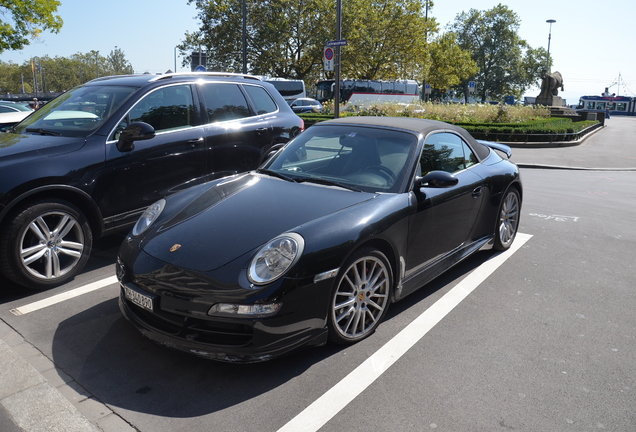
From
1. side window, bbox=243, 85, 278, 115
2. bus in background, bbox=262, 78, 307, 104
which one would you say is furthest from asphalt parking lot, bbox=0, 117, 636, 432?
bus in background, bbox=262, 78, 307, 104

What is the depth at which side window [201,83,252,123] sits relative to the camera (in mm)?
6255

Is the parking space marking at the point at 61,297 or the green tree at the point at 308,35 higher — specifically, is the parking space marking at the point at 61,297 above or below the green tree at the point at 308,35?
below

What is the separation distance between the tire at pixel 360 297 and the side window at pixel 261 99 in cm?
366

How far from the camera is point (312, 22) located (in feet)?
132

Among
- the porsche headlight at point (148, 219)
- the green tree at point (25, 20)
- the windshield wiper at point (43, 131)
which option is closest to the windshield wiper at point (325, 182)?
the porsche headlight at point (148, 219)

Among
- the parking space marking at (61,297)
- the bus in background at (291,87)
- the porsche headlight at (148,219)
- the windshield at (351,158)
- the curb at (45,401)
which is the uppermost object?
the bus in background at (291,87)

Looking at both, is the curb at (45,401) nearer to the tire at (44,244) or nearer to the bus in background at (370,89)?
the tire at (44,244)

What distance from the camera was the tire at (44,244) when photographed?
4.40 m

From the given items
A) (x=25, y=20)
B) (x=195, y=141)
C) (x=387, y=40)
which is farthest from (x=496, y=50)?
(x=195, y=141)

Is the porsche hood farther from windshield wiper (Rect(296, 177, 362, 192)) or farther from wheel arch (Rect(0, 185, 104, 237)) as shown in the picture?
wheel arch (Rect(0, 185, 104, 237))

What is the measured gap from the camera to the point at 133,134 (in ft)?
16.8

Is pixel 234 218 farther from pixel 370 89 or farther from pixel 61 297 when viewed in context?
pixel 370 89

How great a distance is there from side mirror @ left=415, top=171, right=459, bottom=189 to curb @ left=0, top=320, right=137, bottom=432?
260cm

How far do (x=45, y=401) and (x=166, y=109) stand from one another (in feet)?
11.5
